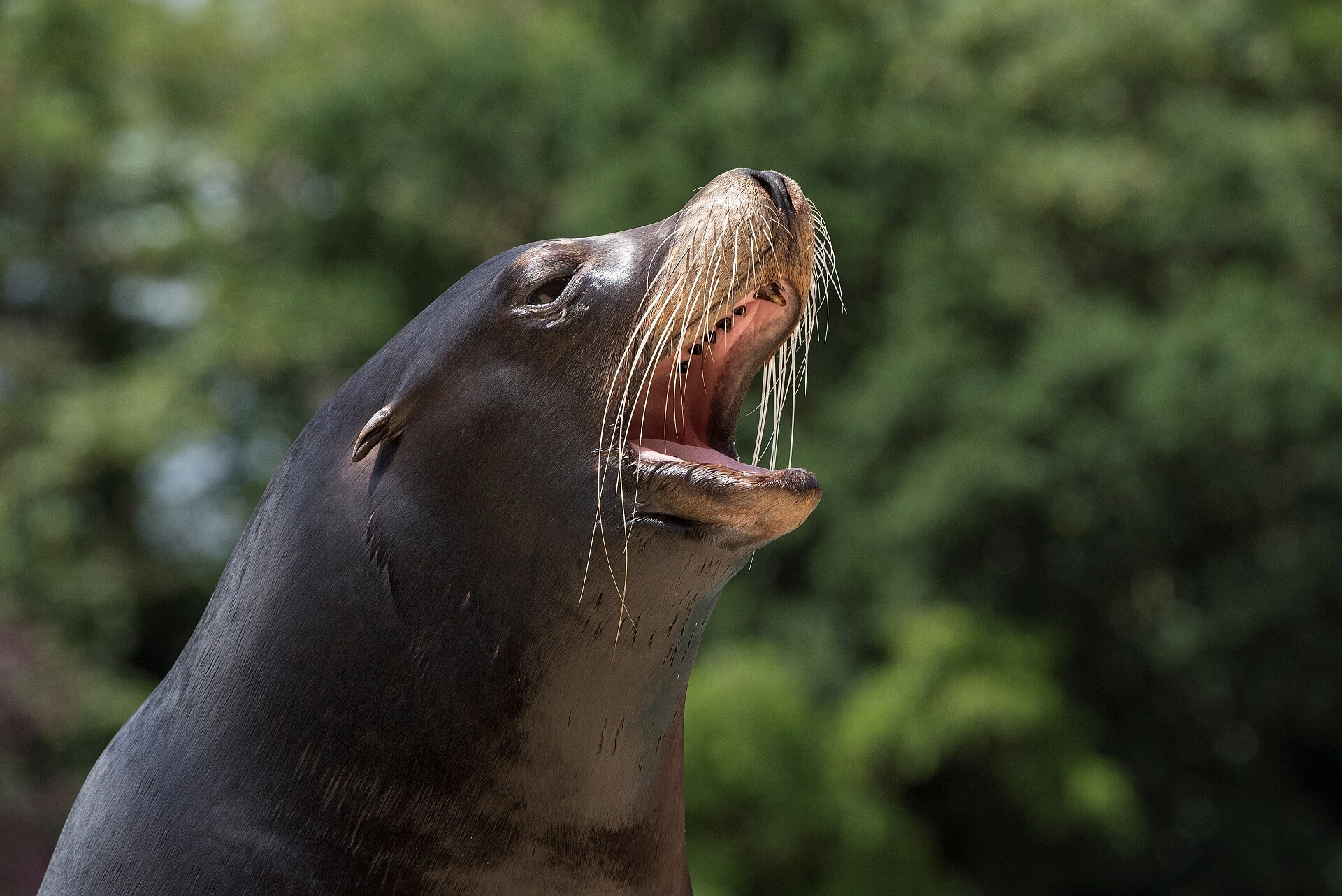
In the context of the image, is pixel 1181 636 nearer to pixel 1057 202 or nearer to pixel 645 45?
pixel 1057 202

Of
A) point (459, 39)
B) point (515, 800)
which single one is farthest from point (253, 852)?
point (459, 39)

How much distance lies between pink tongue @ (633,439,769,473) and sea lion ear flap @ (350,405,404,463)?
29cm

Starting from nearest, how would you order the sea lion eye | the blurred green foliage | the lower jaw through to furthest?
the lower jaw
the sea lion eye
the blurred green foliage

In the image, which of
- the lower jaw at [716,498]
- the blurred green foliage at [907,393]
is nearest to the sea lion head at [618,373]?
the lower jaw at [716,498]

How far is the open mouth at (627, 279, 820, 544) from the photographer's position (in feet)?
5.48

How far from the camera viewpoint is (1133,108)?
13875mm

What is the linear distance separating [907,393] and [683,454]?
34.3ft

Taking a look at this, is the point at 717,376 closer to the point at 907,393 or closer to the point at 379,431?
the point at 379,431

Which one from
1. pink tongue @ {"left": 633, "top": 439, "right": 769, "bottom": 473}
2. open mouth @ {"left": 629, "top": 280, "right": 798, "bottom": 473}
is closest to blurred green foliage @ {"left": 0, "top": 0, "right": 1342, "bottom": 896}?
open mouth @ {"left": 629, "top": 280, "right": 798, "bottom": 473}

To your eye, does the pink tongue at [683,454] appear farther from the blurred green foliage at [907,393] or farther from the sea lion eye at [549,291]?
the blurred green foliage at [907,393]

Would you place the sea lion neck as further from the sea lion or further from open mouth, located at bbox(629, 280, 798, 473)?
open mouth, located at bbox(629, 280, 798, 473)

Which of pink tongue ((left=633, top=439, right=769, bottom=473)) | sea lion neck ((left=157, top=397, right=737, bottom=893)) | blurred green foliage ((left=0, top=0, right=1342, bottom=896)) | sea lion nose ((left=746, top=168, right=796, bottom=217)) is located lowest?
blurred green foliage ((left=0, top=0, right=1342, bottom=896))

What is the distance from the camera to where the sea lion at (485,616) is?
1.67m

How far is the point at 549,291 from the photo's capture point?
184cm
